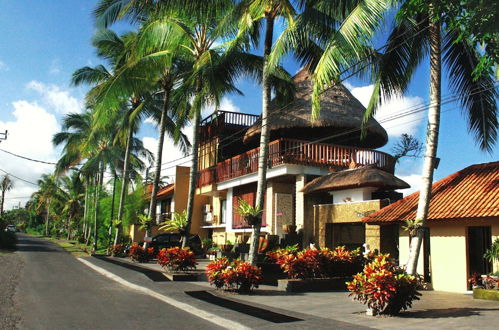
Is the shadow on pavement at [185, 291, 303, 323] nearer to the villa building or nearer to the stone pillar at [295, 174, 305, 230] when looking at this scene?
the villa building

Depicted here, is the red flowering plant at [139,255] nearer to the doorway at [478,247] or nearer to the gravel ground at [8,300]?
the gravel ground at [8,300]

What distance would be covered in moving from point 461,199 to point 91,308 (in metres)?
10.7

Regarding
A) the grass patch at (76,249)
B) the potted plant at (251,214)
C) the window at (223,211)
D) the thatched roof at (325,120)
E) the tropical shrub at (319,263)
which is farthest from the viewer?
the grass patch at (76,249)

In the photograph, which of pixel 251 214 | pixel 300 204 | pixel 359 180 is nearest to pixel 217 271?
pixel 251 214

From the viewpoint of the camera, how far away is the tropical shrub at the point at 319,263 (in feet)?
46.7

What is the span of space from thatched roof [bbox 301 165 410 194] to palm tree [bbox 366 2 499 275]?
4.50 metres

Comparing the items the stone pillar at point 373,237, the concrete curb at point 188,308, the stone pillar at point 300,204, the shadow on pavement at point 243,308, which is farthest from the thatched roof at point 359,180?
the concrete curb at point 188,308

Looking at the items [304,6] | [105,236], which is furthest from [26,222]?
[304,6]

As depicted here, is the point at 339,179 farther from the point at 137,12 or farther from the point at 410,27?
the point at 137,12

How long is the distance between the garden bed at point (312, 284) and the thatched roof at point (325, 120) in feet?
31.1

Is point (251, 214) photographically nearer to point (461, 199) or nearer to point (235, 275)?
point (235, 275)

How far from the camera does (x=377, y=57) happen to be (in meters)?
14.0

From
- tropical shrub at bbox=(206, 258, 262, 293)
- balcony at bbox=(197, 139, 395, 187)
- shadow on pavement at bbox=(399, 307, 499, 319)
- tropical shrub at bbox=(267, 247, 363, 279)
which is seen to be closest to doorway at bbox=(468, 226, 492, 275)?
tropical shrub at bbox=(267, 247, 363, 279)

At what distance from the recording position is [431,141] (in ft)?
41.4
